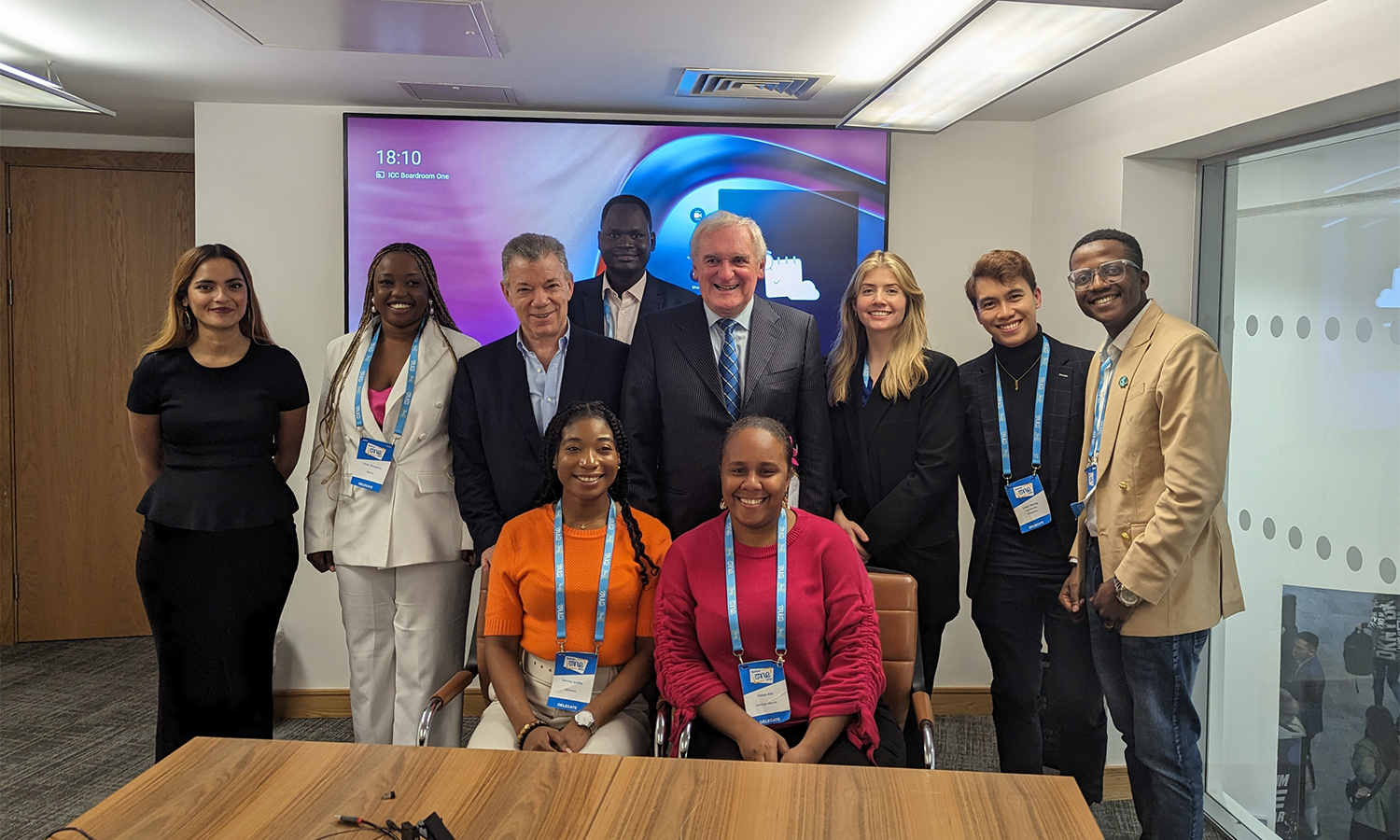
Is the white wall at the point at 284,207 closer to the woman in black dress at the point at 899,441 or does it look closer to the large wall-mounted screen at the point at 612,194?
the large wall-mounted screen at the point at 612,194

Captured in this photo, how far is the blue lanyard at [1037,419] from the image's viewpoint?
3.06m

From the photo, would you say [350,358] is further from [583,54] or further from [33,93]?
[33,93]

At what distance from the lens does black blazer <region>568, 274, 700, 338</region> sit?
4434 mm

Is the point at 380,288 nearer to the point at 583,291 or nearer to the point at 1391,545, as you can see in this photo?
the point at 583,291

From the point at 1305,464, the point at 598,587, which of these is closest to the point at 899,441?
the point at 598,587

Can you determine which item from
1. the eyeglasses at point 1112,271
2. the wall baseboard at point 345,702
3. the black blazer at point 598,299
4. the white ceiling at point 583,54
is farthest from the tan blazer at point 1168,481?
the black blazer at point 598,299

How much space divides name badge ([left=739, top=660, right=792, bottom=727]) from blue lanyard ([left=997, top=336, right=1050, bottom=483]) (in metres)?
1.15

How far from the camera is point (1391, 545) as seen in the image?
2.85 metres

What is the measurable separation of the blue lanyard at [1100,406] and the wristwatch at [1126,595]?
0.37 meters

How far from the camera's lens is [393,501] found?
3.13 m

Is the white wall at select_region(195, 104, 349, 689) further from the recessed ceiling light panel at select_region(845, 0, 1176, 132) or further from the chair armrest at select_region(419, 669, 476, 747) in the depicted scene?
the recessed ceiling light panel at select_region(845, 0, 1176, 132)

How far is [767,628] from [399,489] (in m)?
1.39

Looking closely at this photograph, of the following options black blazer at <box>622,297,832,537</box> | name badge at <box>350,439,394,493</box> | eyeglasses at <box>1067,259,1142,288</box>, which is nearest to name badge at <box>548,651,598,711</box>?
black blazer at <box>622,297,832,537</box>

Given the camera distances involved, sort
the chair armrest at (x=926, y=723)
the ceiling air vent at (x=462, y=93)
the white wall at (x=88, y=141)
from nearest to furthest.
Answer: the chair armrest at (x=926, y=723) → the ceiling air vent at (x=462, y=93) → the white wall at (x=88, y=141)
